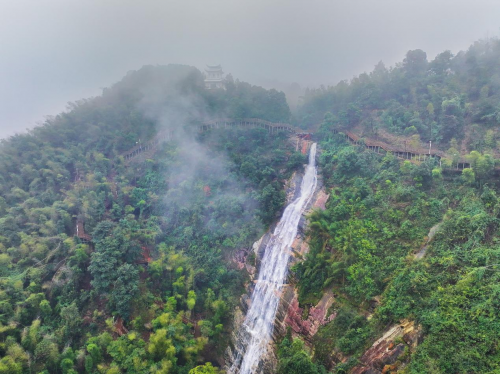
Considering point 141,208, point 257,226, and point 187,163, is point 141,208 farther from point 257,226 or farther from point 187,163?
point 257,226

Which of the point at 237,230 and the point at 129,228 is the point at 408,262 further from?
the point at 129,228

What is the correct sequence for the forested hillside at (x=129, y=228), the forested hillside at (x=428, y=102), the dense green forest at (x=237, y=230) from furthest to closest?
the forested hillside at (x=428, y=102), the forested hillside at (x=129, y=228), the dense green forest at (x=237, y=230)

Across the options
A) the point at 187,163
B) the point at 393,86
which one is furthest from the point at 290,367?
the point at 393,86

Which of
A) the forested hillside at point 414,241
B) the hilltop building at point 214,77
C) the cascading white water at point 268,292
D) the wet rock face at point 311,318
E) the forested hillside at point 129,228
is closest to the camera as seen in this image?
the forested hillside at point 414,241

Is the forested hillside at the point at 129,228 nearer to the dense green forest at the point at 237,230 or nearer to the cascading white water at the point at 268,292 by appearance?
the dense green forest at the point at 237,230

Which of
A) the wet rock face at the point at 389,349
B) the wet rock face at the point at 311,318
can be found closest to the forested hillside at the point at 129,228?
the wet rock face at the point at 311,318

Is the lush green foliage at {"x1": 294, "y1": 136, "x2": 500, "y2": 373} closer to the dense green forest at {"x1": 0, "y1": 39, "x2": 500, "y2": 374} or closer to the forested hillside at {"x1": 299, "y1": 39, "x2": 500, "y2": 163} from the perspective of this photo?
the dense green forest at {"x1": 0, "y1": 39, "x2": 500, "y2": 374}

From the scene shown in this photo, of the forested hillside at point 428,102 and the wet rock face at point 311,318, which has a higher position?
the forested hillside at point 428,102

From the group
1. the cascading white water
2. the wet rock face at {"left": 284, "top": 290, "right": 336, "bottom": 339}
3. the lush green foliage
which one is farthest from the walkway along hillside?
the wet rock face at {"left": 284, "top": 290, "right": 336, "bottom": 339}
